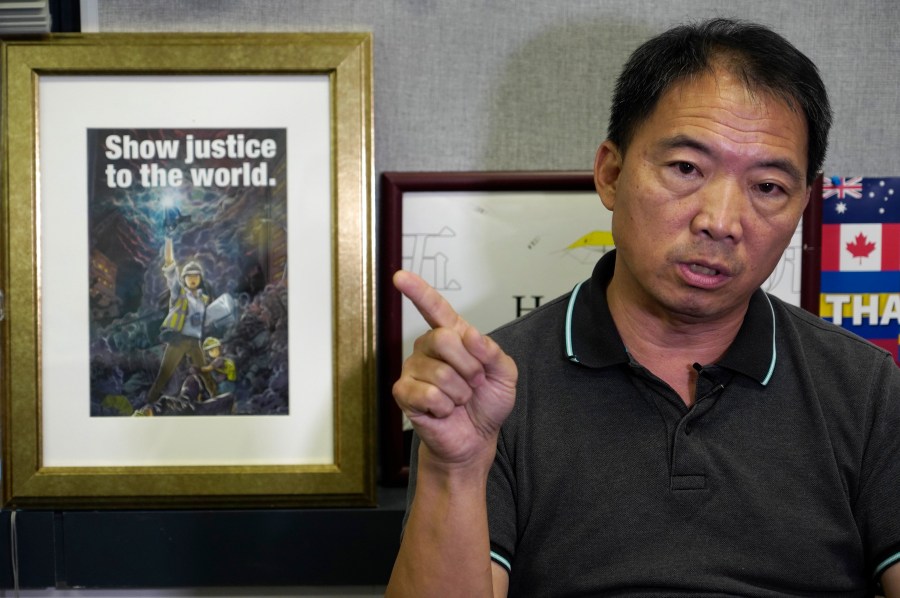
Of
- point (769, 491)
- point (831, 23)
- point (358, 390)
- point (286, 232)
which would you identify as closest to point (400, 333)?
point (358, 390)

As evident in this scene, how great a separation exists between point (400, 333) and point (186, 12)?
2.10 feet

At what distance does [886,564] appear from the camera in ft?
3.63

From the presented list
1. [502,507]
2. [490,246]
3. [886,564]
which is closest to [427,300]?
[502,507]

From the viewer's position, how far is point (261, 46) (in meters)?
1.35

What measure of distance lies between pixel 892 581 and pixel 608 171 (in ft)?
2.16

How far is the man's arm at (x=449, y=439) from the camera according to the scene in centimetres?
82

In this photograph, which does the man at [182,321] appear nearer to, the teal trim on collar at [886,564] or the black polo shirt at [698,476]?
the black polo shirt at [698,476]

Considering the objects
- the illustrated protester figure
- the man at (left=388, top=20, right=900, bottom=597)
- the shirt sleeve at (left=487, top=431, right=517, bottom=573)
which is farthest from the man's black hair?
the illustrated protester figure

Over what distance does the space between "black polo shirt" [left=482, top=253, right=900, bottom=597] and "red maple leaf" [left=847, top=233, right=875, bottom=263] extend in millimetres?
337

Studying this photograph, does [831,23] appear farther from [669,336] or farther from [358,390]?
[358,390]

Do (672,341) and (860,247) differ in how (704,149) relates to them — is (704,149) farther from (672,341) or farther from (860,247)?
(860,247)

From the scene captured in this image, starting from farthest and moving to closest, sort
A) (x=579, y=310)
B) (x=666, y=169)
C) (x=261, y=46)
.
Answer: (x=261, y=46) → (x=579, y=310) → (x=666, y=169)

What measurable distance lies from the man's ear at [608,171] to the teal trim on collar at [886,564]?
587mm

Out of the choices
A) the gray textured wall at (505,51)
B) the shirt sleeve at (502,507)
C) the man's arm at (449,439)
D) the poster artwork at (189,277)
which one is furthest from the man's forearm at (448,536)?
the gray textured wall at (505,51)
